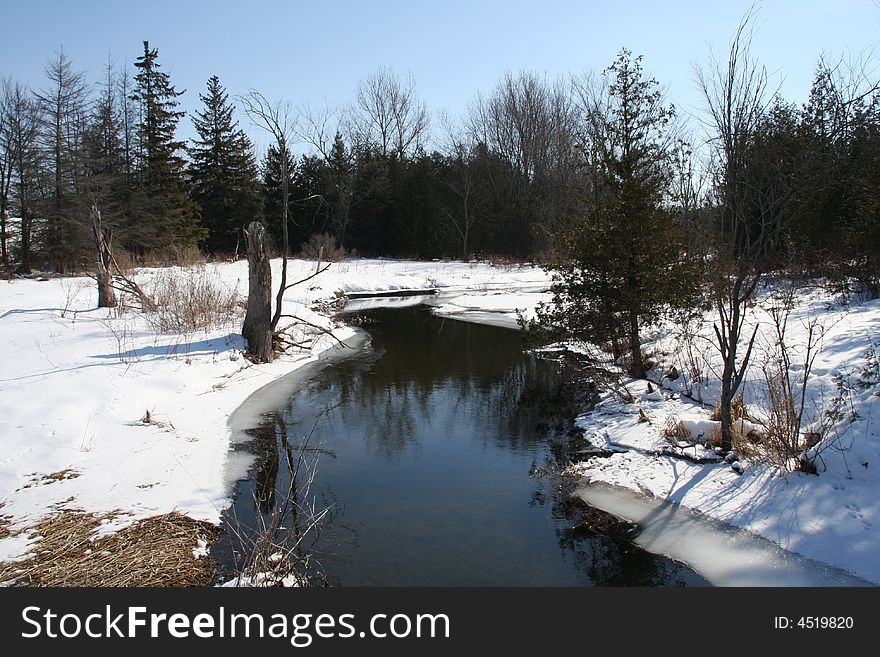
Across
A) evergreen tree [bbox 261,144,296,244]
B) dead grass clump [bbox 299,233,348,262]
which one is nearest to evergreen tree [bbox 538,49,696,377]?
dead grass clump [bbox 299,233,348,262]

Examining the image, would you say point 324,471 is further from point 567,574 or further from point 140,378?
point 140,378

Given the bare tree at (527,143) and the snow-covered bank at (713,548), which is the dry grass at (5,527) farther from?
the bare tree at (527,143)

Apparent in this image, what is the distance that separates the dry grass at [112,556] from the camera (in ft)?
13.2

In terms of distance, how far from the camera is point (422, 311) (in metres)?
21.0

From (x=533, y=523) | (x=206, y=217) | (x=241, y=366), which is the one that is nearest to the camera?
(x=533, y=523)

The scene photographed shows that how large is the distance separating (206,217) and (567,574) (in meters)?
33.9

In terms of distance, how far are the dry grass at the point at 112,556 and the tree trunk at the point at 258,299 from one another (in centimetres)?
677

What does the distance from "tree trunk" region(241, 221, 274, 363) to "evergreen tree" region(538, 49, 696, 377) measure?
5.56 metres

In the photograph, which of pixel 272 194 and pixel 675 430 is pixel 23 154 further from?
pixel 675 430

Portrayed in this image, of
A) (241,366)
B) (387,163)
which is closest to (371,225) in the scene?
(387,163)

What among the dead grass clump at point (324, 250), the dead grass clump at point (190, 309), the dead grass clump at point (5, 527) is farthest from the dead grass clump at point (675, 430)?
the dead grass clump at point (324, 250)

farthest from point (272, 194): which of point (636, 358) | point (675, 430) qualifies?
point (675, 430)

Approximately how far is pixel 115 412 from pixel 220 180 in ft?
97.3

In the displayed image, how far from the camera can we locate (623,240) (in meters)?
8.44
